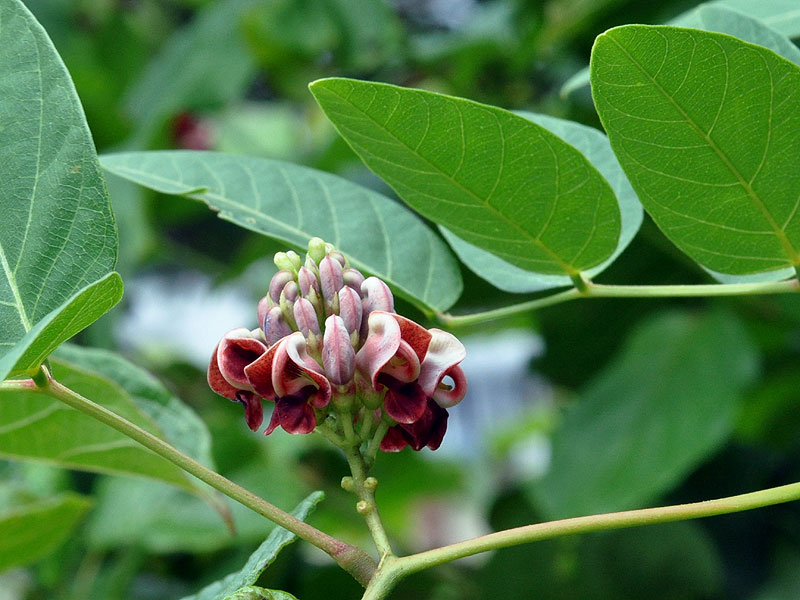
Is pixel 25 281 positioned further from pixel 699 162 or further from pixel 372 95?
pixel 699 162

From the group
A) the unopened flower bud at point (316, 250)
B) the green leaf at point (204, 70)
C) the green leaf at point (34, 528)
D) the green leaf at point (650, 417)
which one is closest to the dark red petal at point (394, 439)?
the unopened flower bud at point (316, 250)

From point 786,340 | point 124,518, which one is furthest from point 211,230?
point 786,340

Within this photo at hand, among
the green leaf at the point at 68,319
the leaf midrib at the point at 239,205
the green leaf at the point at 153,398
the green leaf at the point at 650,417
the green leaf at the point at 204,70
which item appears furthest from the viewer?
the green leaf at the point at 204,70

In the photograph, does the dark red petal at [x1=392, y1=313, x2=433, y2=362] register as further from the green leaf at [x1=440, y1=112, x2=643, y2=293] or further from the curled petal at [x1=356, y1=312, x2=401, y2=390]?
the green leaf at [x1=440, y1=112, x2=643, y2=293]

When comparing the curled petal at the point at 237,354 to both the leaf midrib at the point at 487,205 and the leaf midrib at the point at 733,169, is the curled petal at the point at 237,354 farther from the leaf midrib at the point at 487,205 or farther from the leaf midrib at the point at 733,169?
the leaf midrib at the point at 733,169

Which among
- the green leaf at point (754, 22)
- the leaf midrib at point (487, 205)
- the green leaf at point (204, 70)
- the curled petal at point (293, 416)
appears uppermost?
the green leaf at point (754, 22)

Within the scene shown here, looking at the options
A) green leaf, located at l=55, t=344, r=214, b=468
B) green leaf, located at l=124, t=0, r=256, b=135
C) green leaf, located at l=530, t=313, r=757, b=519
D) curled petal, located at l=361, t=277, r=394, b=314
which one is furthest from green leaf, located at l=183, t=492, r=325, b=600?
green leaf, located at l=124, t=0, r=256, b=135

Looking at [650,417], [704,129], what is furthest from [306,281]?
[650,417]
